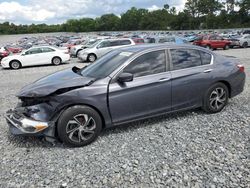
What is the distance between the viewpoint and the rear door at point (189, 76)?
4.88 metres

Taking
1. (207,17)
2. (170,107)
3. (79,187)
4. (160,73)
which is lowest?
(79,187)

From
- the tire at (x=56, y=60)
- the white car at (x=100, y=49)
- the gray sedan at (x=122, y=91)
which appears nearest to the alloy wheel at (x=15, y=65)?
the tire at (x=56, y=60)

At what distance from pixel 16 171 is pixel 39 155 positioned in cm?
45

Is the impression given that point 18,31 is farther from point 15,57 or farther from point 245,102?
point 245,102

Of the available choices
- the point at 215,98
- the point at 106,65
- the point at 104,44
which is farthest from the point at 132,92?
the point at 104,44

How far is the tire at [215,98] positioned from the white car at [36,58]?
13.7m

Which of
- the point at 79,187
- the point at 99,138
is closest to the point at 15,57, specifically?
the point at 99,138

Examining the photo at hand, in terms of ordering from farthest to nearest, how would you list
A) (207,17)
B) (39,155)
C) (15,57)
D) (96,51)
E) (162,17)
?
(162,17) → (207,17) → (96,51) → (15,57) → (39,155)

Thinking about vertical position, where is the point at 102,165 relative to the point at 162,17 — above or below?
below

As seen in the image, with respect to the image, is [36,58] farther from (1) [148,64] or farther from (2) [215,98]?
(2) [215,98]

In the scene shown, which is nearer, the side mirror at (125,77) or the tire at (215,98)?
the side mirror at (125,77)

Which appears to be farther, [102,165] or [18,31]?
[18,31]

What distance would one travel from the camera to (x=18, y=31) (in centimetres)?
12425

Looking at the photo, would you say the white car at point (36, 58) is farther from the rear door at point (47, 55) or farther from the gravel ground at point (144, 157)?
the gravel ground at point (144, 157)
